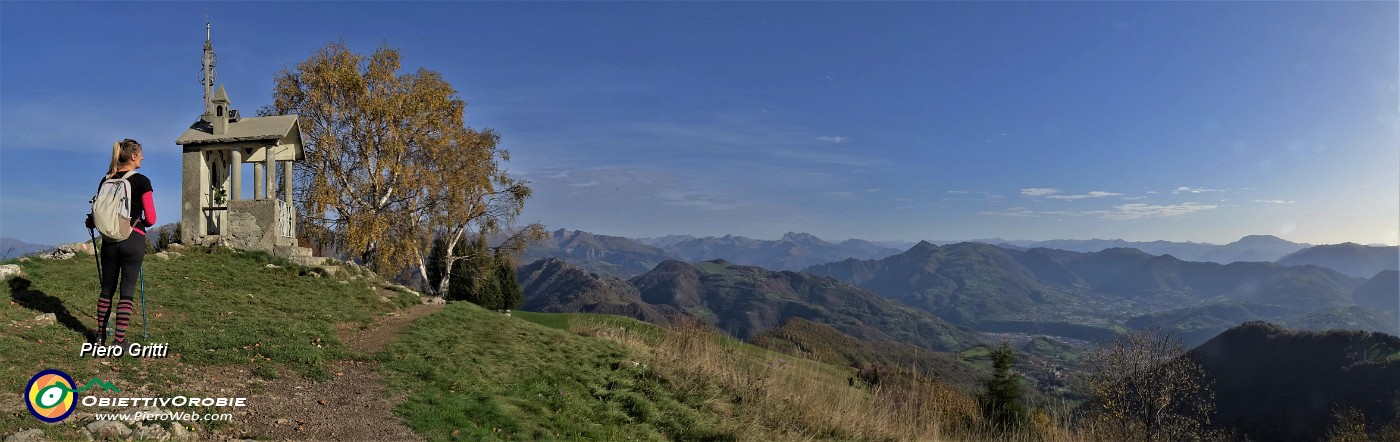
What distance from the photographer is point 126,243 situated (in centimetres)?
873

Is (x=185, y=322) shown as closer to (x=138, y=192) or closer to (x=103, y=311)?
(x=103, y=311)

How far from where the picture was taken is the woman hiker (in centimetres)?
861

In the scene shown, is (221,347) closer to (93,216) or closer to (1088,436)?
(93,216)

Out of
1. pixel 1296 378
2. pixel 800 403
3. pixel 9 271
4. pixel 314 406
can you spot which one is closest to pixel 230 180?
pixel 9 271

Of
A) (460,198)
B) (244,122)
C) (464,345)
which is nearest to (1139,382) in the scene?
(464,345)

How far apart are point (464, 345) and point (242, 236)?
12.1 metres

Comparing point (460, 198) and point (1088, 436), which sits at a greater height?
point (460, 198)

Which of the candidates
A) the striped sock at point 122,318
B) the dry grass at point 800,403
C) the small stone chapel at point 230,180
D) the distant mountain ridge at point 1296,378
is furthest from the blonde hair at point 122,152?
the distant mountain ridge at point 1296,378

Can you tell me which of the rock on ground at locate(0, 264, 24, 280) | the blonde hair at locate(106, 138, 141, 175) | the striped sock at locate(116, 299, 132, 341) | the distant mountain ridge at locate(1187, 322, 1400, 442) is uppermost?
the blonde hair at locate(106, 138, 141, 175)

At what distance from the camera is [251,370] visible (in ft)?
31.0

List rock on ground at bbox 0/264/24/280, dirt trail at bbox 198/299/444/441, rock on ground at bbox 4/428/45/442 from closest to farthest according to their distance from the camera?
1. rock on ground at bbox 4/428/45/442
2. dirt trail at bbox 198/299/444/441
3. rock on ground at bbox 0/264/24/280

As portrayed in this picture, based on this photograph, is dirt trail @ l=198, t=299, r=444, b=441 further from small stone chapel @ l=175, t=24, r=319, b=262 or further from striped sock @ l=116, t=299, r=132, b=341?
small stone chapel @ l=175, t=24, r=319, b=262

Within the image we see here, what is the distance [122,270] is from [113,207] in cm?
110

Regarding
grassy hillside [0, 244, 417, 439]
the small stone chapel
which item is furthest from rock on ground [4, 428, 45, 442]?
the small stone chapel
